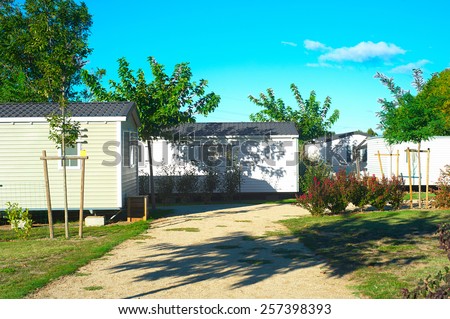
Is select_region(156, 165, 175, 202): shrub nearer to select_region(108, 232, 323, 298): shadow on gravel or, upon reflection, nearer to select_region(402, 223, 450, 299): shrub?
select_region(108, 232, 323, 298): shadow on gravel

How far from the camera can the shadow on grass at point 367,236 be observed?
848 cm

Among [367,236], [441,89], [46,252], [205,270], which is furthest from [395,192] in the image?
[441,89]

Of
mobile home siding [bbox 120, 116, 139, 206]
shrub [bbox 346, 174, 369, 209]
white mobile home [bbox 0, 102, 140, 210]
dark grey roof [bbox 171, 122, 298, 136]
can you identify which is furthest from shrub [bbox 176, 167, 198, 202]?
shrub [bbox 346, 174, 369, 209]

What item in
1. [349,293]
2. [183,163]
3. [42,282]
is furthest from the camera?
[183,163]

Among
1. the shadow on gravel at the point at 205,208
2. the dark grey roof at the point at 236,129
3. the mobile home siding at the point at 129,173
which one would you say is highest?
the dark grey roof at the point at 236,129

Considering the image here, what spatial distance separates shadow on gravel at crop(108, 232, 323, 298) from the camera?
736cm

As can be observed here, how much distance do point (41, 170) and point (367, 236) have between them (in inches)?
380

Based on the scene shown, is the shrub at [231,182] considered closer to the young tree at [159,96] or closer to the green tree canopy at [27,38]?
the young tree at [159,96]

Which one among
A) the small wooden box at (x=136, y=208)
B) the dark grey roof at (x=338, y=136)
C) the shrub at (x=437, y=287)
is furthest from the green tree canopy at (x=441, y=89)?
the shrub at (x=437, y=287)

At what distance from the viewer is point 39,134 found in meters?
14.9

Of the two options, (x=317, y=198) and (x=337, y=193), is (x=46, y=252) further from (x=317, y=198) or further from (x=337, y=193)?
(x=337, y=193)
